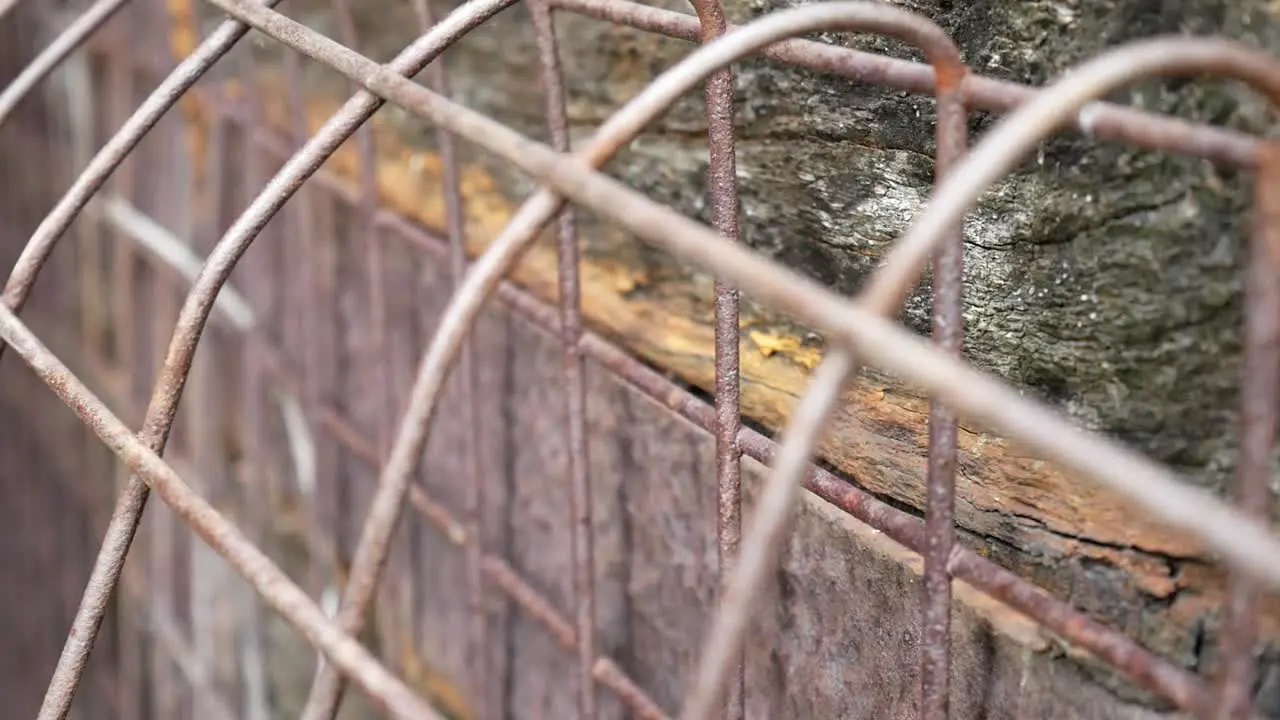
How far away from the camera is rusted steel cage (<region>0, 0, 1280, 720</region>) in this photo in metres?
0.41

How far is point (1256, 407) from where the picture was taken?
0.41 metres

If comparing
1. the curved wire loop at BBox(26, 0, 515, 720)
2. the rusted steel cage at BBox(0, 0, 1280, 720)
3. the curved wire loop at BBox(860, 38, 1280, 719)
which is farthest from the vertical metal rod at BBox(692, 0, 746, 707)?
the curved wire loop at BBox(860, 38, 1280, 719)

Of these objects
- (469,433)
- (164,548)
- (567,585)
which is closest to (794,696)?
(567,585)

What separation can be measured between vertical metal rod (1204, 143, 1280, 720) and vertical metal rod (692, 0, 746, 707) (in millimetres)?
322

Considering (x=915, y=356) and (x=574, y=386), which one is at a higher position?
(x=574, y=386)

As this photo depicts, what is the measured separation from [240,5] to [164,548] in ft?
4.72

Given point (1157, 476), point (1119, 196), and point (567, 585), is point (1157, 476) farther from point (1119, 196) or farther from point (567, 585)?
point (567, 585)

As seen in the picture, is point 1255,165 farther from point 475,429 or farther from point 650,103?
point 475,429

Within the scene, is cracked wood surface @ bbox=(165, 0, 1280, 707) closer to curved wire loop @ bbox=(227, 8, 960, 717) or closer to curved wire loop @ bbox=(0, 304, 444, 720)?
curved wire loop @ bbox=(227, 8, 960, 717)

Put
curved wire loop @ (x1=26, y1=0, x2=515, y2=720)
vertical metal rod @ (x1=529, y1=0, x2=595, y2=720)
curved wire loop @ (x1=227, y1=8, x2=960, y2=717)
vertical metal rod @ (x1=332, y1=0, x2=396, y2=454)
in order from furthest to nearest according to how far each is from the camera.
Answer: vertical metal rod @ (x1=332, y1=0, x2=396, y2=454) → vertical metal rod @ (x1=529, y1=0, x2=595, y2=720) → curved wire loop @ (x1=26, y1=0, x2=515, y2=720) → curved wire loop @ (x1=227, y1=8, x2=960, y2=717)

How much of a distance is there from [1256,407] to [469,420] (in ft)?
2.75

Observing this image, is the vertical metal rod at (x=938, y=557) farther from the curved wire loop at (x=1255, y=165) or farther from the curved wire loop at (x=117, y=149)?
the curved wire loop at (x=117, y=149)

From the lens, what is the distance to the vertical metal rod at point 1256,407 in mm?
402

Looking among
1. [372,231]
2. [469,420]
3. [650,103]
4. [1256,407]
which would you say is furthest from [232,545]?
[372,231]
